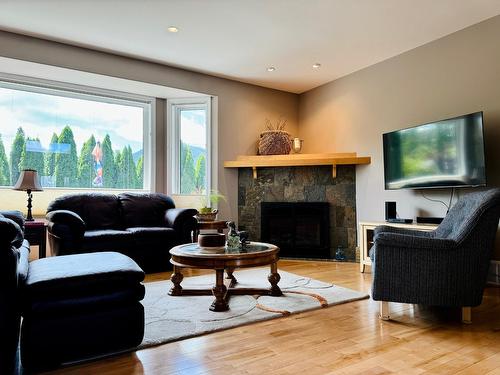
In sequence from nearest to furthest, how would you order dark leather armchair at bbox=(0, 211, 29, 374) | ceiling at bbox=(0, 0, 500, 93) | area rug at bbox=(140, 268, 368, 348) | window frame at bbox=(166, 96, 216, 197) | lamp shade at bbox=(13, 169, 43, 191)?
1. dark leather armchair at bbox=(0, 211, 29, 374)
2. area rug at bbox=(140, 268, 368, 348)
3. ceiling at bbox=(0, 0, 500, 93)
4. lamp shade at bbox=(13, 169, 43, 191)
5. window frame at bbox=(166, 96, 216, 197)

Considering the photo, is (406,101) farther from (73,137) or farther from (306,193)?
(73,137)

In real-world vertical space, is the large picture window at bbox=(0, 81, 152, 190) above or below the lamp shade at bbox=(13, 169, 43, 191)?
above

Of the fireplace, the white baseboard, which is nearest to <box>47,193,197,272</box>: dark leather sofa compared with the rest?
the fireplace

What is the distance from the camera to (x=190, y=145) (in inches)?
207

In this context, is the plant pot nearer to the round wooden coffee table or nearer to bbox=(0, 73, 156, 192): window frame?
bbox=(0, 73, 156, 192): window frame

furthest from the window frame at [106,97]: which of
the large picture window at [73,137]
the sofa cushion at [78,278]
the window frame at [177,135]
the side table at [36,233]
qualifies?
the sofa cushion at [78,278]

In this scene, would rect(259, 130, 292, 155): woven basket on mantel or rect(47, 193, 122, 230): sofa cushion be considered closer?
rect(47, 193, 122, 230): sofa cushion

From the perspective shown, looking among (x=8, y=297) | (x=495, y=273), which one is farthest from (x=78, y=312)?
(x=495, y=273)

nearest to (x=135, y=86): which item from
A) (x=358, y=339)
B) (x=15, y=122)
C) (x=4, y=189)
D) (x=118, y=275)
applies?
(x=15, y=122)

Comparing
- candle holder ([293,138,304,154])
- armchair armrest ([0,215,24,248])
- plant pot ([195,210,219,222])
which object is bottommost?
plant pot ([195,210,219,222])

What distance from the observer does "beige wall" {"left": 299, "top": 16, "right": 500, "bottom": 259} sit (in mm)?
3410

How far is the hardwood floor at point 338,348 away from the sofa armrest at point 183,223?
1966mm

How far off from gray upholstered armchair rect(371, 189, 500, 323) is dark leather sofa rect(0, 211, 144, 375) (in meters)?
1.60

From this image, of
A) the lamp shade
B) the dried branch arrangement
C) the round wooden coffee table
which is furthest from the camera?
the dried branch arrangement
